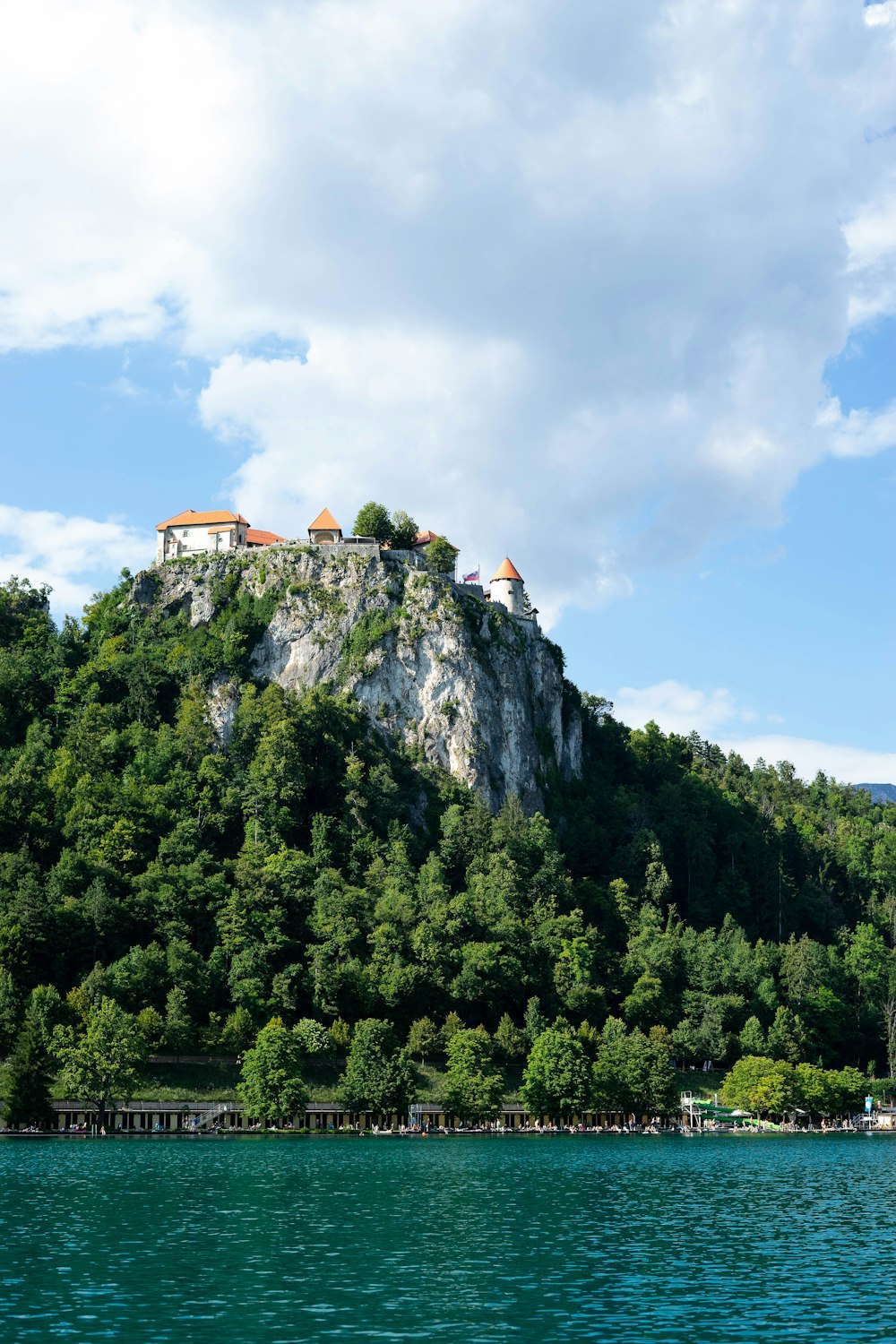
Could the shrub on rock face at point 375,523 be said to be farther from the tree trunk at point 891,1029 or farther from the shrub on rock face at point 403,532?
the tree trunk at point 891,1029

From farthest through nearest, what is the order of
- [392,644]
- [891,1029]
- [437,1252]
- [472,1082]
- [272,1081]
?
[392,644], [891,1029], [472,1082], [272,1081], [437,1252]

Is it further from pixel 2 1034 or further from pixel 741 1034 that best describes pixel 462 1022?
pixel 2 1034

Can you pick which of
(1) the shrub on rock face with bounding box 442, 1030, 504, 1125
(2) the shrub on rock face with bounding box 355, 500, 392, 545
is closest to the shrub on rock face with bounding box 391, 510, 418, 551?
(2) the shrub on rock face with bounding box 355, 500, 392, 545

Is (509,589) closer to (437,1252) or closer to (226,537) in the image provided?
(226,537)

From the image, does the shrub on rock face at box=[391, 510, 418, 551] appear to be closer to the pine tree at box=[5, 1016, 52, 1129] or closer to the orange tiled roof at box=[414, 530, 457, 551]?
the orange tiled roof at box=[414, 530, 457, 551]

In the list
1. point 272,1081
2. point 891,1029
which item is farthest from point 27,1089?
point 891,1029

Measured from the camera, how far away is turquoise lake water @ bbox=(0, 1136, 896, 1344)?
122 feet

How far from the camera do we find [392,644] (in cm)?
17888

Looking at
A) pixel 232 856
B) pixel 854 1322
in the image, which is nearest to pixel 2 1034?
pixel 232 856

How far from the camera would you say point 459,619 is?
7072 inches

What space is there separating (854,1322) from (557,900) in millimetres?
125228

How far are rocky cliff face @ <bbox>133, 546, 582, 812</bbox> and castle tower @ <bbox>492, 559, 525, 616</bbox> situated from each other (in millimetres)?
10378

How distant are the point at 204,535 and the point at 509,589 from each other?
42.0m

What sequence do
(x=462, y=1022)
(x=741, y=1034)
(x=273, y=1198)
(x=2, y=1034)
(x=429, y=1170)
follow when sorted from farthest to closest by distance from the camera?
(x=741, y=1034) < (x=462, y=1022) < (x=2, y=1034) < (x=429, y=1170) < (x=273, y=1198)
